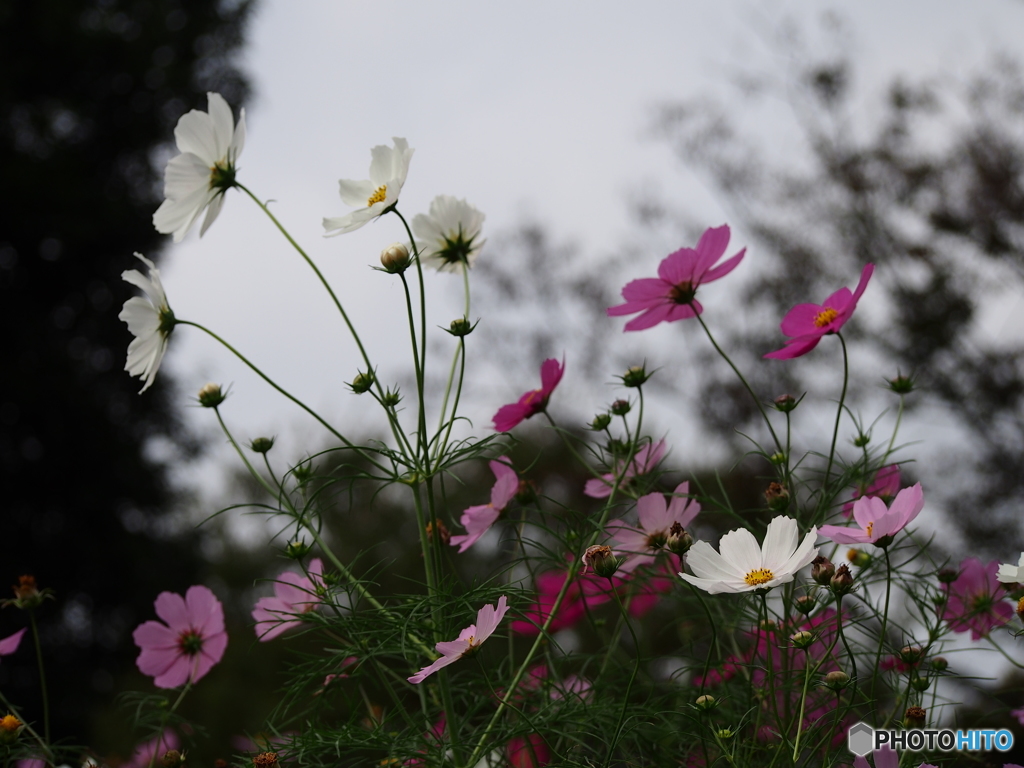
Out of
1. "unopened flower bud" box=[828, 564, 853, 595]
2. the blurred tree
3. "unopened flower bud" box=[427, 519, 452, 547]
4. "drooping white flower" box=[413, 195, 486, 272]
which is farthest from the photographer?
the blurred tree

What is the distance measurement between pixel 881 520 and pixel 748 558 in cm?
8

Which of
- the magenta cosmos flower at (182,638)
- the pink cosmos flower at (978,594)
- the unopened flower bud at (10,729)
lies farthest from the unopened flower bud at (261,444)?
the pink cosmos flower at (978,594)

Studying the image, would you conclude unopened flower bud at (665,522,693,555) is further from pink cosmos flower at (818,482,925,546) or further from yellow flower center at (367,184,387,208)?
yellow flower center at (367,184,387,208)

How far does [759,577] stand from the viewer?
21.1 inches

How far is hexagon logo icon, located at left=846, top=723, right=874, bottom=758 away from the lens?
572mm

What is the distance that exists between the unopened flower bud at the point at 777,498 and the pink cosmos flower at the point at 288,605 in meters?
0.34

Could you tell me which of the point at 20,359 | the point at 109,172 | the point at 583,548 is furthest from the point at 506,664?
the point at 109,172

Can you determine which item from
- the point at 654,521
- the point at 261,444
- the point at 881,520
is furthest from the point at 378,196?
the point at 881,520

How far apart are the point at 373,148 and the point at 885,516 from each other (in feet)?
1.52

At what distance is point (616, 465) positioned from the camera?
0.75 metres

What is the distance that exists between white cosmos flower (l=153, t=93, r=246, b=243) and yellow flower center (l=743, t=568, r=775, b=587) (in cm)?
49

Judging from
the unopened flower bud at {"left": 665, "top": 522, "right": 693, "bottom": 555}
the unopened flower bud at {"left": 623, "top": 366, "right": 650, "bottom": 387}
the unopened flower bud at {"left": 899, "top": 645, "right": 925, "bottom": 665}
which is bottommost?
the unopened flower bud at {"left": 899, "top": 645, "right": 925, "bottom": 665}

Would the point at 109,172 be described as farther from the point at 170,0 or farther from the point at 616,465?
the point at 616,465

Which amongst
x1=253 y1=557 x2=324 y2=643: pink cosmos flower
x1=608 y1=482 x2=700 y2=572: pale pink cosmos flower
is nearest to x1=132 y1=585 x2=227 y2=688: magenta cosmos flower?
x1=253 y1=557 x2=324 y2=643: pink cosmos flower
